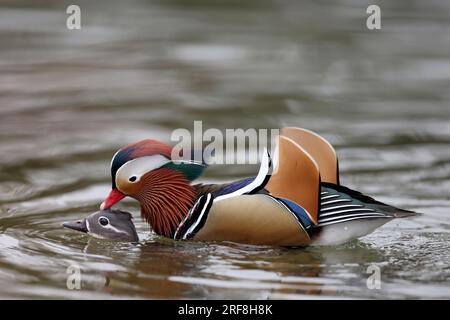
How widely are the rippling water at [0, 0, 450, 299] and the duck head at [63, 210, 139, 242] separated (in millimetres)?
68

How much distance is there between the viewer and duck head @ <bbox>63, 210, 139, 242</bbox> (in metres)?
6.70

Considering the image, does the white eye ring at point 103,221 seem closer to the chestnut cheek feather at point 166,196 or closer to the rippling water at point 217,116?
the rippling water at point 217,116

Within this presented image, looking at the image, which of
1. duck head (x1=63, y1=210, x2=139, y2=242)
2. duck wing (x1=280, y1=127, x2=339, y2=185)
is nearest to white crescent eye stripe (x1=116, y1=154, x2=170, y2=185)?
duck head (x1=63, y1=210, x2=139, y2=242)

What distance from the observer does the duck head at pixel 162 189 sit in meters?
6.68

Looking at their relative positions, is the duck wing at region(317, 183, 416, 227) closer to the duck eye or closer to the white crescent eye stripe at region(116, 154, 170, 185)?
the white crescent eye stripe at region(116, 154, 170, 185)

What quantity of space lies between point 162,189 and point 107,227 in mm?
390

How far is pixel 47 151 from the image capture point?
8.65m

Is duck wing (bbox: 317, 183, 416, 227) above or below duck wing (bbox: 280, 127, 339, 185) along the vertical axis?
below

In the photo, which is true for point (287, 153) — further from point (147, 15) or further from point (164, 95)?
point (147, 15)

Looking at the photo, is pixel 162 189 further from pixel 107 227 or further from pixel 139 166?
pixel 107 227

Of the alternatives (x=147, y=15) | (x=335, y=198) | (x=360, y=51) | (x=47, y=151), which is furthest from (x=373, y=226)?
(x=147, y=15)

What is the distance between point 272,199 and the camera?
646 centimetres

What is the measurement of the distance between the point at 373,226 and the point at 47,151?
3.07 metres

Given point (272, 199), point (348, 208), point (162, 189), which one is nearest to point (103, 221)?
point (162, 189)
